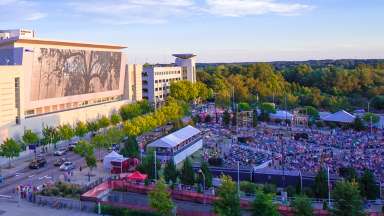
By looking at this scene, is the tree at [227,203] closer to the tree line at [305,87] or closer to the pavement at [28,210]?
the pavement at [28,210]

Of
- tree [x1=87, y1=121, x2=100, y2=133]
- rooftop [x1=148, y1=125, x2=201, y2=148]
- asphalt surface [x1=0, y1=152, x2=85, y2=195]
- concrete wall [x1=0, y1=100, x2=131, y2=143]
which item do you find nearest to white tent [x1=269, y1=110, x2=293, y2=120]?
rooftop [x1=148, y1=125, x2=201, y2=148]

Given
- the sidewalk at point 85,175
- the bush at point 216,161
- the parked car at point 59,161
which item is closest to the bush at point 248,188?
the bush at point 216,161

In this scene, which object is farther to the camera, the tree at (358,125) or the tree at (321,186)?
the tree at (358,125)

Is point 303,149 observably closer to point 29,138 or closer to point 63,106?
point 29,138

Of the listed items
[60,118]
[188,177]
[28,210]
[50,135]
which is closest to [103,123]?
[60,118]

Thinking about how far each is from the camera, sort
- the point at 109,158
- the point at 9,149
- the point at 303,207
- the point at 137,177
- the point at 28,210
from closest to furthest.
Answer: the point at 303,207 < the point at 28,210 < the point at 137,177 < the point at 109,158 < the point at 9,149

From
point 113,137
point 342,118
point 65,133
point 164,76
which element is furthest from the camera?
point 164,76

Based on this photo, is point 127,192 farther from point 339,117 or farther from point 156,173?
point 339,117
